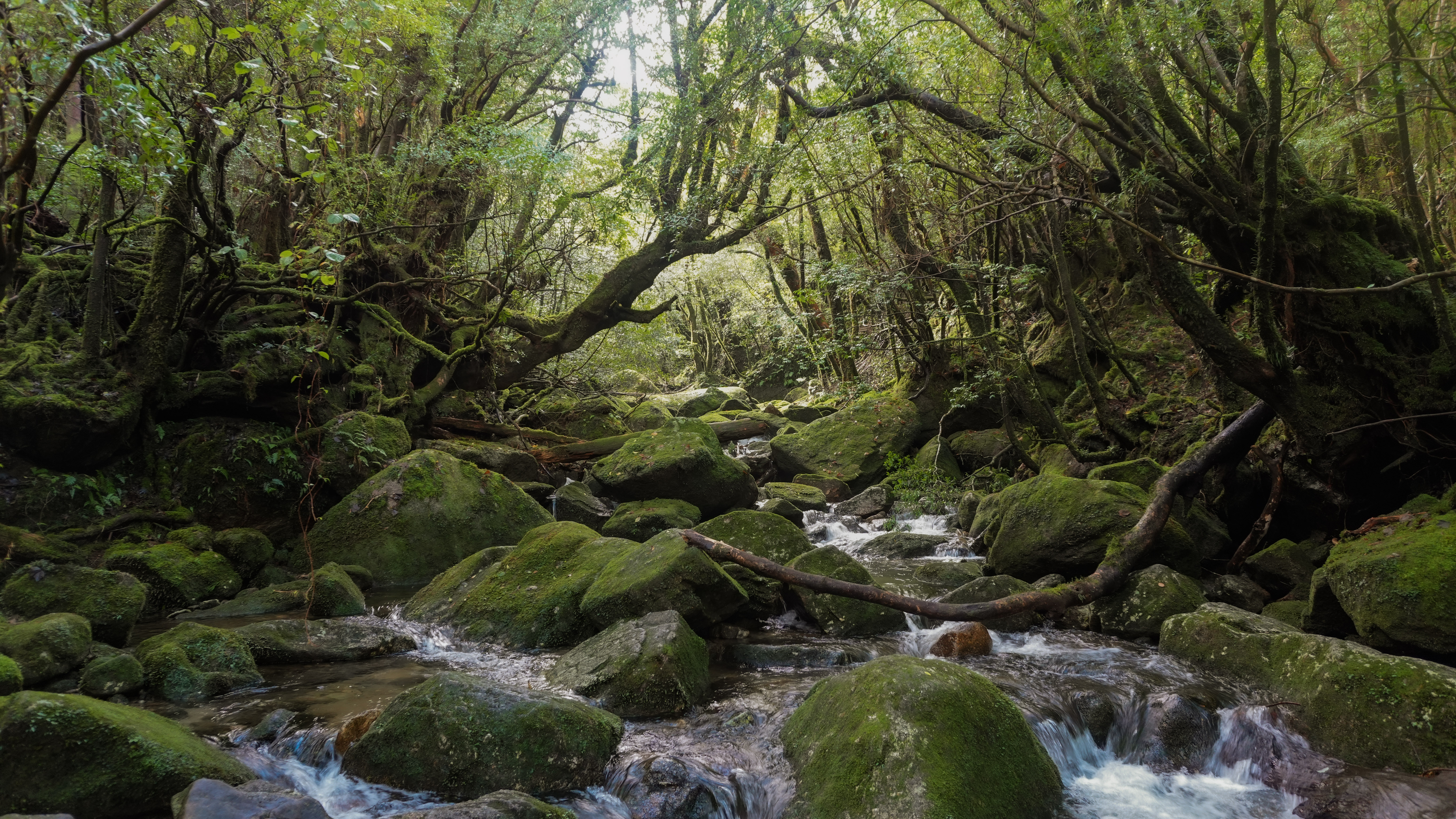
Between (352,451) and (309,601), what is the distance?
10.6 feet

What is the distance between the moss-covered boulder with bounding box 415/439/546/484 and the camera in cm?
1144

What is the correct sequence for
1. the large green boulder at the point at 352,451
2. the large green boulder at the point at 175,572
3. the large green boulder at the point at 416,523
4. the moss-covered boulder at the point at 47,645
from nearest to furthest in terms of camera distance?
the moss-covered boulder at the point at 47,645, the large green boulder at the point at 175,572, the large green boulder at the point at 416,523, the large green boulder at the point at 352,451

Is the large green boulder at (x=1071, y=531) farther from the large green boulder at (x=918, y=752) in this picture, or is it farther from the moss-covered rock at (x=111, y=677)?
the moss-covered rock at (x=111, y=677)

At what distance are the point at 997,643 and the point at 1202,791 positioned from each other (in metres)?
2.16

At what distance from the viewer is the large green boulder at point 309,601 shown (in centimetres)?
679

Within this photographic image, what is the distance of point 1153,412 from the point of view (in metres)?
9.64

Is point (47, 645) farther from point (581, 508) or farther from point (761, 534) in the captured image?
point (581, 508)

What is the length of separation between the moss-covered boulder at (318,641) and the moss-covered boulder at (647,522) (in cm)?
318

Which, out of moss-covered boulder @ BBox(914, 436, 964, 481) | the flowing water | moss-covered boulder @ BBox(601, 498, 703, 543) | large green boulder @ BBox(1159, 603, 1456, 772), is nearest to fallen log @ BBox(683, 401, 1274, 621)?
the flowing water

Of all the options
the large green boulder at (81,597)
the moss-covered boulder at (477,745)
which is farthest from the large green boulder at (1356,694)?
the large green boulder at (81,597)

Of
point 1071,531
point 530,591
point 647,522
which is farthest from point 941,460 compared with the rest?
point 530,591

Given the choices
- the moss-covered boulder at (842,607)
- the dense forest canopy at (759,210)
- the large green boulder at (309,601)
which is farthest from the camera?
the large green boulder at (309,601)

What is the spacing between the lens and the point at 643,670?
4895 mm

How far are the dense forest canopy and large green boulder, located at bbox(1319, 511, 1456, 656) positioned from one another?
3.69 ft
